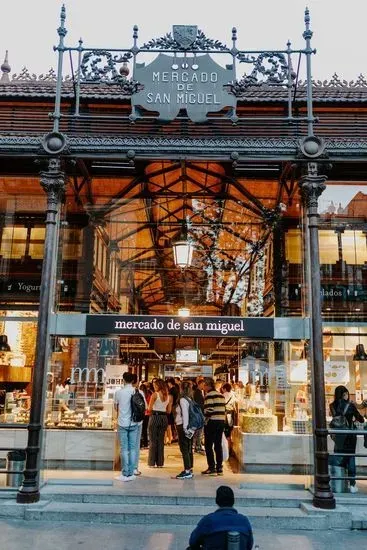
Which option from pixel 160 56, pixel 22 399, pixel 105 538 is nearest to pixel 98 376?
pixel 22 399

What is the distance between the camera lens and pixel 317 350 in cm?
822

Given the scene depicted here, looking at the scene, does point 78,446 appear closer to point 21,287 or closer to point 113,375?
point 113,375

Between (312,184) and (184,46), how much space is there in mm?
3384

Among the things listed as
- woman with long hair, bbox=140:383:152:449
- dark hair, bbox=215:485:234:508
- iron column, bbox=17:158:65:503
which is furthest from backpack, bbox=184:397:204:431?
dark hair, bbox=215:485:234:508

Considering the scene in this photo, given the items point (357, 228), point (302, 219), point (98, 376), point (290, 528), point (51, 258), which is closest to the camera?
point (290, 528)

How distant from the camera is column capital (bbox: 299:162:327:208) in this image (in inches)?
339

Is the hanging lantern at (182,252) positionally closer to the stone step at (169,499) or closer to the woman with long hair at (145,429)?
the woman with long hair at (145,429)

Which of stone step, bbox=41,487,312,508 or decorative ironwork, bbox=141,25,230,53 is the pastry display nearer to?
stone step, bbox=41,487,312,508

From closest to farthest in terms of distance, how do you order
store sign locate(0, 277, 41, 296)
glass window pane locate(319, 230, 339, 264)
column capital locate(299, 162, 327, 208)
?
column capital locate(299, 162, 327, 208) < glass window pane locate(319, 230, 339, 264) < store sign locate(0, 277, 41, 296)

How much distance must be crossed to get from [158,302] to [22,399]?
376 centimetres

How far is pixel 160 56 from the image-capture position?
9266 mm

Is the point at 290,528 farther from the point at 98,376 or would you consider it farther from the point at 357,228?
the point at 357,228

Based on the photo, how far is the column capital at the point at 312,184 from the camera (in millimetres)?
8609

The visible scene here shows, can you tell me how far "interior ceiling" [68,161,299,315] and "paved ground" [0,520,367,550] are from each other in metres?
4.54
